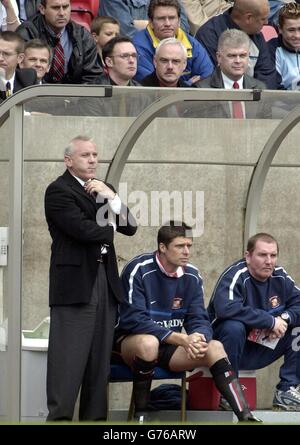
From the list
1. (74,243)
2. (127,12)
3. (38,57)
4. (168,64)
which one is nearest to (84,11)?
(127,12)

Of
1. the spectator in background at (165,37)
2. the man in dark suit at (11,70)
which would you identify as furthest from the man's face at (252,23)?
the man in dark suit at (11,70)

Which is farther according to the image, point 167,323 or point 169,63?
point 169,63

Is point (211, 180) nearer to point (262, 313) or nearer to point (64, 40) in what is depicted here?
point (262, 313)

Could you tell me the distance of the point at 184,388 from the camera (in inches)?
336

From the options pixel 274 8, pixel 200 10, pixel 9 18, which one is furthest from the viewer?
pixel 274 8

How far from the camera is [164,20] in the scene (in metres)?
10.8

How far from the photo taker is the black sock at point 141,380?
8.31 metres

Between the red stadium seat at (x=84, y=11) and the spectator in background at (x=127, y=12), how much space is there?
111 mm

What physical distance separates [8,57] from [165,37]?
174 centimetres

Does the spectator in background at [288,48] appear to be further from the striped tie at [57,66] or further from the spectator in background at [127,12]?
the striped tie at [57,66]
